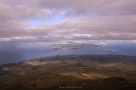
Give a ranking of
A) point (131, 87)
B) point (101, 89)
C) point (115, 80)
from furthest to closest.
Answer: point (115, 80) < point (131, 87) < point (101, 89)

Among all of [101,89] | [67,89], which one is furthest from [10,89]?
[101,89]

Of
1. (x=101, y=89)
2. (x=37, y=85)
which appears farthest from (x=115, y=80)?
(x=37, y=85)

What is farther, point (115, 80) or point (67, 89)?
point (115, 80)

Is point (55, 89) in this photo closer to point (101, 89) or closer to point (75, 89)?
point (75, 89)

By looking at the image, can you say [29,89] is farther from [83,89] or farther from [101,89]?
[101,89]

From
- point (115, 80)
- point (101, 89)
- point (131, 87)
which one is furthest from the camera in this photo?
point (115, 80)

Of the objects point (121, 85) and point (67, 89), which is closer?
point (67, 89)

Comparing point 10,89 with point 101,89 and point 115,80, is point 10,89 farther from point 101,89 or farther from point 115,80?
point 115,80
